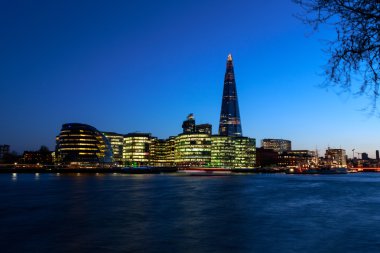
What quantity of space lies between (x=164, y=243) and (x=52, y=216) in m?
15.1

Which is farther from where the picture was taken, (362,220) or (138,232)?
(362,220)

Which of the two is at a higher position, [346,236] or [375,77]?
[375,77]

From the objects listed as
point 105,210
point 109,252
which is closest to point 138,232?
point 109,252

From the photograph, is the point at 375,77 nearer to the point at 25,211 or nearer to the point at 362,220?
the point at 362,220

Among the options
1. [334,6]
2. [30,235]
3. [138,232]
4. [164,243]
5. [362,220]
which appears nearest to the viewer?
[334,6]

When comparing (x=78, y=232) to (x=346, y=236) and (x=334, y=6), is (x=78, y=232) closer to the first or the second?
(x=346, y=236)

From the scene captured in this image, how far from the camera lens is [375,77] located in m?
7.42

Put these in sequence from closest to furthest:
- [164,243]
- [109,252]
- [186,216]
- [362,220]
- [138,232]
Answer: [109,252], [164,243], [138,232], [362,220], [186,216]

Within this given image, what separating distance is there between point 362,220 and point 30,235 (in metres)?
23.7

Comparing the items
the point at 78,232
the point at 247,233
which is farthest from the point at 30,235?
the point at 247,233

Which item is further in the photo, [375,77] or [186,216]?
[186,216]

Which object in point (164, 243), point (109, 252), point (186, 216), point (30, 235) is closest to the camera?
point (109, 252)

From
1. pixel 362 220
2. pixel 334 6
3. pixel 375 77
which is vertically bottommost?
pixel 362 220

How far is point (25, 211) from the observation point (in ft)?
111
